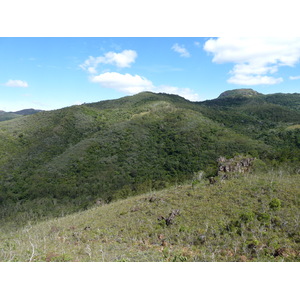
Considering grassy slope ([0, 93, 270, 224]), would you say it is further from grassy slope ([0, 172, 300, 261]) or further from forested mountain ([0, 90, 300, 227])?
grassy slope ([0, 172, 300, 261])

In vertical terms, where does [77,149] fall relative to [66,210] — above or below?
above

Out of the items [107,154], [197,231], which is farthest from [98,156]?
[197,231]

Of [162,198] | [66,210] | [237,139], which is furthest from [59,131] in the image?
[162,198]

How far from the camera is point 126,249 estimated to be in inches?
324

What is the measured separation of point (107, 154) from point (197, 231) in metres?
35.1

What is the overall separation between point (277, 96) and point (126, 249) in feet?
555

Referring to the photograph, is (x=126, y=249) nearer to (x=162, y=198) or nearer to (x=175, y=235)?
(x=175, y=235)

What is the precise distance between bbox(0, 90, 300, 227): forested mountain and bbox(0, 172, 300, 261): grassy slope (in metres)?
9.95

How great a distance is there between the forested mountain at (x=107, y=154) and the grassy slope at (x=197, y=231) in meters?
9.95

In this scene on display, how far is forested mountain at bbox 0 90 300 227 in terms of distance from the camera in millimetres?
30375

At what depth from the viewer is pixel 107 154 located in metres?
42.7

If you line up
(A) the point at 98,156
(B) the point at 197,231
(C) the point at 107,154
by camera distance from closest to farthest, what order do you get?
(B) the point at 197,231, (A) the point at 98,156, (C) the point at 107,154

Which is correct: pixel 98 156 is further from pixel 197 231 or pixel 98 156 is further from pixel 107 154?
pixel 197 231

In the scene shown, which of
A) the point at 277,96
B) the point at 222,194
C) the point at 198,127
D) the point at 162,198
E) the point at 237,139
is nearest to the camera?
the point at 222,194
